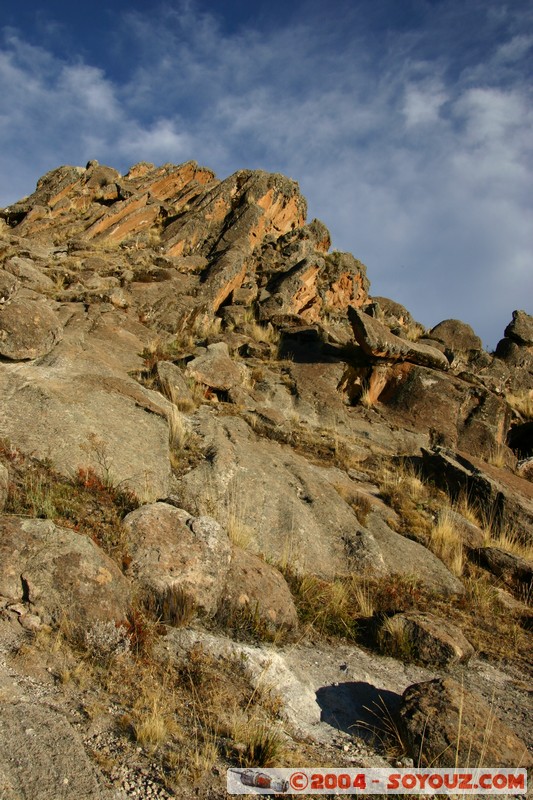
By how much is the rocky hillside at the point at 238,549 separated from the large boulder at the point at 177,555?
0.02 m

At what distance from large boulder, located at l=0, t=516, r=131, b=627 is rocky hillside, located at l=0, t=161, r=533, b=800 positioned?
0.06 ft

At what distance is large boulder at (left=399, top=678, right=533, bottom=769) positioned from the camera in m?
3.83

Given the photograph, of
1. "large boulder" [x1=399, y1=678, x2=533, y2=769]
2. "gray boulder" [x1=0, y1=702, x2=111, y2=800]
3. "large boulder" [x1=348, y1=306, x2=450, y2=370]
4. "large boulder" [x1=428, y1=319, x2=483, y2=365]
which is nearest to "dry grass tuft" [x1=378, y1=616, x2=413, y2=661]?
"large boulder" [x1=399, y1=678, x2=533, y2=769]

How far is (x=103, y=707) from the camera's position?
372cm

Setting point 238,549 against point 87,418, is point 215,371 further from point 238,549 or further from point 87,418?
point 238,549

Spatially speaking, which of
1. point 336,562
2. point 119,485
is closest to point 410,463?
point 336,562

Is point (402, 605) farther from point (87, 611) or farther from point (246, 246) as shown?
point (246, 246)

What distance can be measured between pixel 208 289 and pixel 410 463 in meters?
9.96

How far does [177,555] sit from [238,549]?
916mm

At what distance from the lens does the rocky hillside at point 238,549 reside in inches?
150

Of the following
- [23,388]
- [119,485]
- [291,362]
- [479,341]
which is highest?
[479,341]

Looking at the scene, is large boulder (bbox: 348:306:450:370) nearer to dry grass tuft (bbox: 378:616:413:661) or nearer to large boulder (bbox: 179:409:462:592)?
large boulder (bbox: 179:409:462:592)

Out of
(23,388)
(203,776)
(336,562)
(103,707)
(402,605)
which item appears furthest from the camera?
(23,388)

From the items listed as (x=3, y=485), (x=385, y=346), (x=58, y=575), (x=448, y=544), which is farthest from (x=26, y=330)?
(x=385, y=346)
